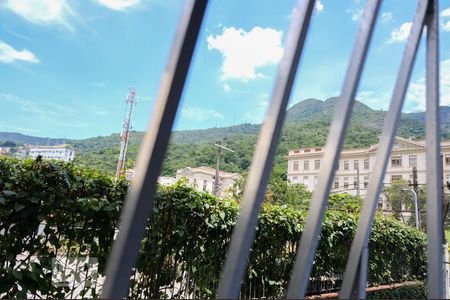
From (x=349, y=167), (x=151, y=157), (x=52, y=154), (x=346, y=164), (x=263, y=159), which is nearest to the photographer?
(x=151, y=157)

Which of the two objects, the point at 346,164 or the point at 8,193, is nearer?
A: the point at 8,193

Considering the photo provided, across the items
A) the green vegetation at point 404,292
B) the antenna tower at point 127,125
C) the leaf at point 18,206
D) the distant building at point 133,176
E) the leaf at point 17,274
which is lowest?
the green vegetation at point 404,292

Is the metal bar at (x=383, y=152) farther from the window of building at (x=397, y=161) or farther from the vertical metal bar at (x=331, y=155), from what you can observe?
the window of building at (x=397, y=161)

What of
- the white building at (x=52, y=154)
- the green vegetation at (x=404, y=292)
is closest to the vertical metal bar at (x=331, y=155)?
the white building at (x=52, y=154)

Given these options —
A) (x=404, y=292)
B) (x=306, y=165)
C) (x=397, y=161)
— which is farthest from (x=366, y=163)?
(x=404, y=292)

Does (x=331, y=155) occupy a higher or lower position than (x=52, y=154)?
lower

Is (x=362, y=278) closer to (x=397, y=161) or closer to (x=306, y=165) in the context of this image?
(x=397, y=161)

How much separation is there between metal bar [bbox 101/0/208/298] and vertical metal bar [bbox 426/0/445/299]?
88 cm

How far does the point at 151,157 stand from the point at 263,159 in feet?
0.91

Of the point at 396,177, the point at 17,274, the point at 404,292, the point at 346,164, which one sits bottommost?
the point at 404,292

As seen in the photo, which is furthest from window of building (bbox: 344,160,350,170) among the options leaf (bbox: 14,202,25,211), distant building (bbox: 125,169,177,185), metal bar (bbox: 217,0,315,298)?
metal bar (bbox: 217,0,315,298)

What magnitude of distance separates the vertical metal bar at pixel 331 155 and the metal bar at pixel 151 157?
0.41m

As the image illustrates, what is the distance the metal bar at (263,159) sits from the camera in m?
0.70

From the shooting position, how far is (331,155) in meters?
0.86
